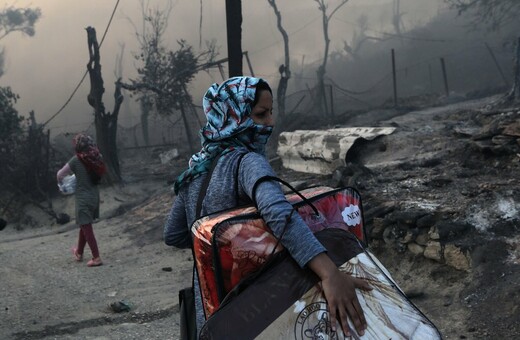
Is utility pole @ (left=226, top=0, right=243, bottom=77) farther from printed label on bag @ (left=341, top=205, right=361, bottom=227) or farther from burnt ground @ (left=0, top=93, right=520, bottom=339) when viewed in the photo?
printed label on bag @ (left=341, top=205, right=361, bottom=227)

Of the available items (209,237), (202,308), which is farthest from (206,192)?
(202,308)

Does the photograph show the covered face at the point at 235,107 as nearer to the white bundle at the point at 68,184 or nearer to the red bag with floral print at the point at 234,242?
the red bag with floral print at the point at 234,242

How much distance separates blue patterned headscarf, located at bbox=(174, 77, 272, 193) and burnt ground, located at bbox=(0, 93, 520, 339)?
2418mm

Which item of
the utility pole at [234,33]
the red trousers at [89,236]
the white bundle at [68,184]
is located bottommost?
the red trousers at [89,236]

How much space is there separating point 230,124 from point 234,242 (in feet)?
1.43

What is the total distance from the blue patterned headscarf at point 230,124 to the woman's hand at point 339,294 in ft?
1.66

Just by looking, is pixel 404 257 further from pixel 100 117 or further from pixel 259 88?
pixel 100 117

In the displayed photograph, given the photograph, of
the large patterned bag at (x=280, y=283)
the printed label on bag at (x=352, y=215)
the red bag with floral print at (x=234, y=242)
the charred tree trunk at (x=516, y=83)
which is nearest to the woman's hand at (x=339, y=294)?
the large patterned bag at (x=280, y=283)

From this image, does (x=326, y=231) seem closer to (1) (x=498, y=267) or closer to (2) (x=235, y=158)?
(2) (x=235, y=158)

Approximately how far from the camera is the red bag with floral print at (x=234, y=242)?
152cm

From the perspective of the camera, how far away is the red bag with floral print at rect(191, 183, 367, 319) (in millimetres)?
1524

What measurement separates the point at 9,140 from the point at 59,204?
6.89 feet

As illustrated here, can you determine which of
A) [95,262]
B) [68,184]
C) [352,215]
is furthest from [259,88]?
[95,262]

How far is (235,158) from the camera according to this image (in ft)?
5.64
